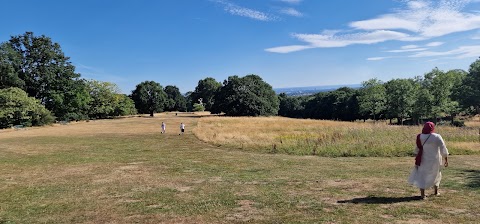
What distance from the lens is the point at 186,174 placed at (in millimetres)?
12641

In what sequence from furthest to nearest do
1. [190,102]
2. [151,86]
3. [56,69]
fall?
[190,102]
[151,86]
[56,69]

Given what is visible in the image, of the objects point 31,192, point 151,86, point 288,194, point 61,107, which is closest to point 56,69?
point 61,107

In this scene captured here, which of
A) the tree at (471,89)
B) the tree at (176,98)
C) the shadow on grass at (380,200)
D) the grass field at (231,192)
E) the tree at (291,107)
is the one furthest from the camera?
the tree at (176,98)

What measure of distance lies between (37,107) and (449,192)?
59.3 m

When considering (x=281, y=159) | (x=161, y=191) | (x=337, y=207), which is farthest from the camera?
(x=281, y=159)

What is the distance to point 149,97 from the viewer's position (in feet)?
340

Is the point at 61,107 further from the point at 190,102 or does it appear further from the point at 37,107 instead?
the point at 190,102

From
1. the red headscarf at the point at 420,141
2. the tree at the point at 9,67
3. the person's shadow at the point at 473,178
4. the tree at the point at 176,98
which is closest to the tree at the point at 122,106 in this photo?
the tree at the point at 9,67

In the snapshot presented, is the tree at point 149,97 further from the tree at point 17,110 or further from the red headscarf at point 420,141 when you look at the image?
the red headscarf at point 420,141

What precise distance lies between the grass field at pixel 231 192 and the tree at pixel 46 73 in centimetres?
5954

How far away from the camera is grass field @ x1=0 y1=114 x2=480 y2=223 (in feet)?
23.1

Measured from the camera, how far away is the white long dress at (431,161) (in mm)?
7957

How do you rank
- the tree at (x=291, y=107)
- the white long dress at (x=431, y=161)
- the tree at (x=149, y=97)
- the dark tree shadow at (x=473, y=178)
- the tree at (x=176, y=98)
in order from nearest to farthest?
1. the white long dress at (x=431, y=161)
2. the dark tree shadow at (x=473, y=178)
3. the tree at (x=149, y=97)
4. the tree at (x=291, y=107)
5. the tree at (x=176, y=98)

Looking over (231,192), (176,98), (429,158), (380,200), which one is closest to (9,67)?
(231,192)
